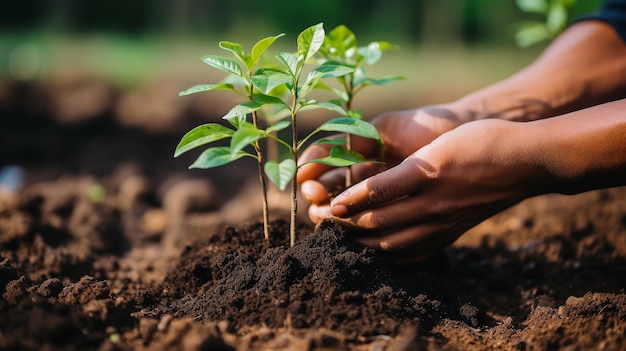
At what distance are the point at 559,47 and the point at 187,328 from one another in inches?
89.6

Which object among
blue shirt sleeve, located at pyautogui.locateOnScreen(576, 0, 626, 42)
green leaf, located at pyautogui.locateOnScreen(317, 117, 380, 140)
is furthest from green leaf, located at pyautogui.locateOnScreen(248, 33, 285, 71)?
blue shirt sleeve, located at pyautogui.locateOnScreen(576, 0, 626, 42)

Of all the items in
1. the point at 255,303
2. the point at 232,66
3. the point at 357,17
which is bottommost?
the point at 255,303

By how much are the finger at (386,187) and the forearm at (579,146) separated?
1.16 ft

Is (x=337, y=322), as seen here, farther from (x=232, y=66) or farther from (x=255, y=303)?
(x=232, y=66)

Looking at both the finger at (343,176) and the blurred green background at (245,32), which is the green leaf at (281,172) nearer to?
the finger at (343,176)

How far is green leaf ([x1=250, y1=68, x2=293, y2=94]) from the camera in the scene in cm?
155

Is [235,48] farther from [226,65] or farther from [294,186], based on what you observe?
[294,186]

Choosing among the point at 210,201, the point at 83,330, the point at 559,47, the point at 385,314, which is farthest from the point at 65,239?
the point at 559,47

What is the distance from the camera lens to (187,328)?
1383 millimetres

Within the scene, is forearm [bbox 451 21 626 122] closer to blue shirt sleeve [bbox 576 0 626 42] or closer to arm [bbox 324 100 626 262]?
blue shirt sleeve [bbox 576 0 626 42]

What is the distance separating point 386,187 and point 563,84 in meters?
1.29

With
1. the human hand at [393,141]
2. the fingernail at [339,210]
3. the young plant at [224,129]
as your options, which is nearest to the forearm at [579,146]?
the human hand at [393,141]

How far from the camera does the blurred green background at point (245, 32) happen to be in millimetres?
9023

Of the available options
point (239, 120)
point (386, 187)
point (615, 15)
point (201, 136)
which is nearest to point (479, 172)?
point (386, 187)
